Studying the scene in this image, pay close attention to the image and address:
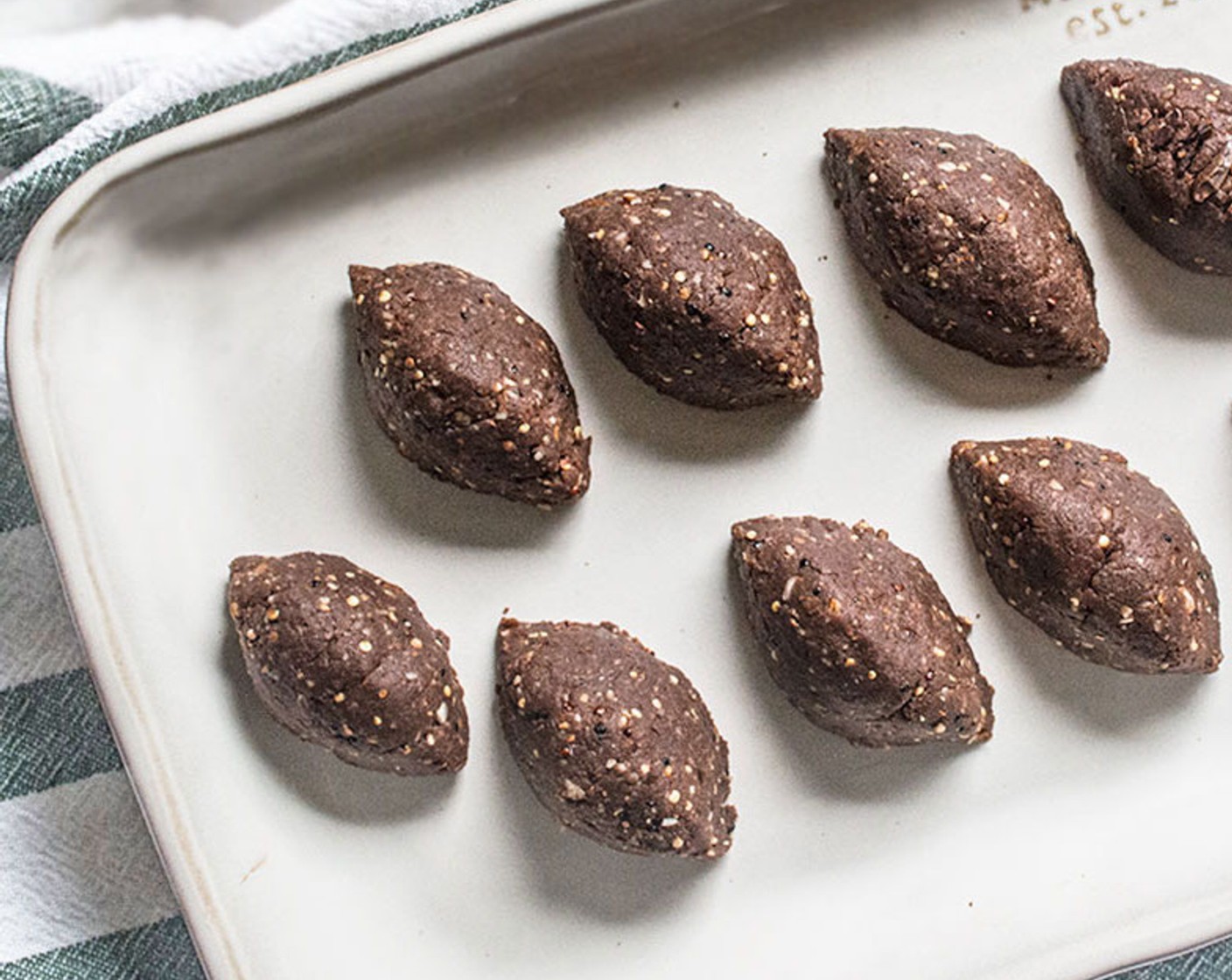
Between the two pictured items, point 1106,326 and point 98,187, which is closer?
point 98,187

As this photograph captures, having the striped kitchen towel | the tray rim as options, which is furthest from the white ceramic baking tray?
the striped kitchen towel

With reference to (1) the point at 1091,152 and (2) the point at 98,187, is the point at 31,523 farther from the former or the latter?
(1) the point at 1091,152

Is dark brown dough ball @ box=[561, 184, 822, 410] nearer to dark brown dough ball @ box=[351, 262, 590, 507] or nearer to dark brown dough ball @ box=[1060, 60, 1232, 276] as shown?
dark brown dough ball @ box=[351, 262, 590, 507]

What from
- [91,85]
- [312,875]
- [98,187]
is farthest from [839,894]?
[91,85]

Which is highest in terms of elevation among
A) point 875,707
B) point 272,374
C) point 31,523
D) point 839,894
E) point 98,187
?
point 98,187

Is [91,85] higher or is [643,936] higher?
[91,85]

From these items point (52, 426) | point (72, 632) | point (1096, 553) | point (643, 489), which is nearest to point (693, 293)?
point (643, 489)

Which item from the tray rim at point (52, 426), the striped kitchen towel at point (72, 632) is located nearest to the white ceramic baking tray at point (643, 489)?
the tray rim at point (52, 426)

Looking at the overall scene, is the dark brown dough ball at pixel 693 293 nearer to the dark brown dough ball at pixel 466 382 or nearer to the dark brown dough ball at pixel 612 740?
the dark brown dough ball at pixel 466 382
